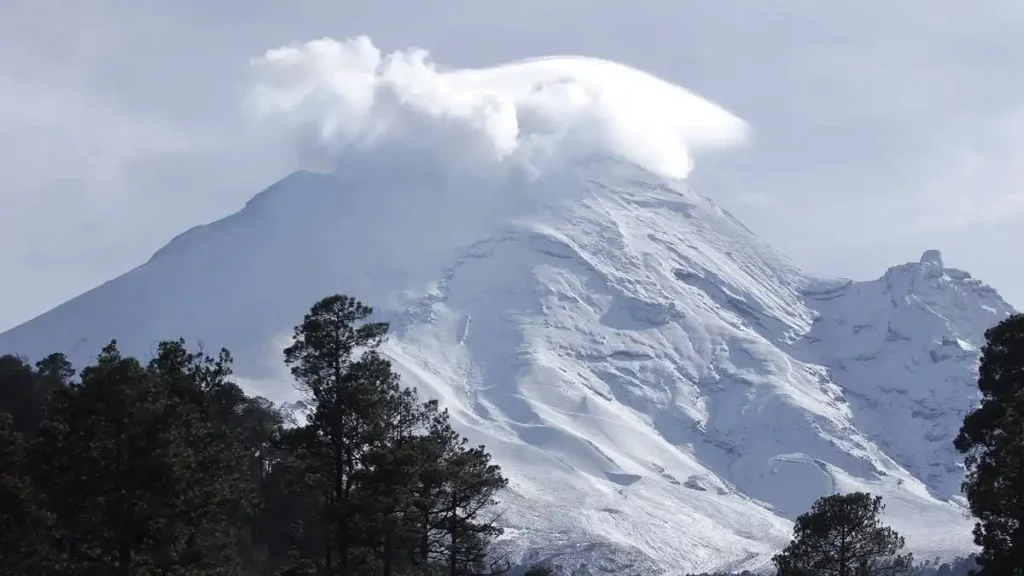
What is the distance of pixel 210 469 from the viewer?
50938 mm

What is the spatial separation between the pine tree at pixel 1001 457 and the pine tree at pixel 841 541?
57.4 ft

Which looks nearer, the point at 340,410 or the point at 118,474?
the point at 118,474

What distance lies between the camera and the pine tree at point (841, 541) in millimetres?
69562

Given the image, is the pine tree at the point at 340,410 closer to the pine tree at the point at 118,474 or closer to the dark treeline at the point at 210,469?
the dark treeline at the point at 210,469

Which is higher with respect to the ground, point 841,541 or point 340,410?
point 841,541

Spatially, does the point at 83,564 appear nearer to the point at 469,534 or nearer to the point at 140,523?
the point at 140,523

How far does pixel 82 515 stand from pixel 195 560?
3939 mm

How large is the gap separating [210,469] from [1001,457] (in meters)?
28.1

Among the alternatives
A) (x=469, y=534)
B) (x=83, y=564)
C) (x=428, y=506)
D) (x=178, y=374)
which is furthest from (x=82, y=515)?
(x=469, y=534)

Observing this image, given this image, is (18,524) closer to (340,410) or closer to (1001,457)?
(340,410)

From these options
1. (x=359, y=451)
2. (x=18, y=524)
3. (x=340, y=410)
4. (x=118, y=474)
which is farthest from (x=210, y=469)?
(x=18, y=524)

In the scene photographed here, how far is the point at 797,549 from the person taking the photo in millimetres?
71688

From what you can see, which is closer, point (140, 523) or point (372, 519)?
point (140, 523)

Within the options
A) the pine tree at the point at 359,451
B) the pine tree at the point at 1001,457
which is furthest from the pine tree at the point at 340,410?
the pine tree at the point at 1001,457
